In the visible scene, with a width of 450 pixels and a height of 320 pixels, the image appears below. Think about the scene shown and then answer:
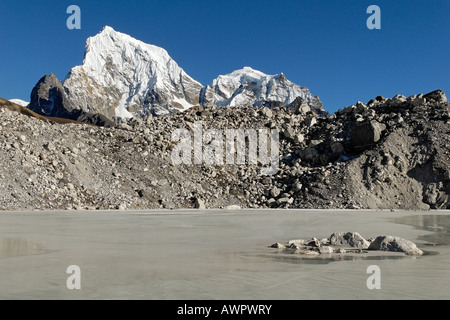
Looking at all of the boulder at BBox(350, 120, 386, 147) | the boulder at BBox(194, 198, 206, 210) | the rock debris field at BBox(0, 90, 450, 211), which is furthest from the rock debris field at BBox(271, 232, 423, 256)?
the boulder at BBox(350, 120, 386, 147)

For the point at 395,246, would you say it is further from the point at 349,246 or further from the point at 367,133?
the point at 367,133

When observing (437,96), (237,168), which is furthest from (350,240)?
(437,96)

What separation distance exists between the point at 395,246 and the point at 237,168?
28.2 meters

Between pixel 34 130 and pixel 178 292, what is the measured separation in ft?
107

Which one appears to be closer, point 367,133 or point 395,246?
point 395,246

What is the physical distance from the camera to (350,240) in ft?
39.0

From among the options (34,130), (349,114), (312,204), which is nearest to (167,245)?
(312,204)

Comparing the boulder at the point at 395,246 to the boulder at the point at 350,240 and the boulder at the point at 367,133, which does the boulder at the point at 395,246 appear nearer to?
the boulder at the point at 350,240

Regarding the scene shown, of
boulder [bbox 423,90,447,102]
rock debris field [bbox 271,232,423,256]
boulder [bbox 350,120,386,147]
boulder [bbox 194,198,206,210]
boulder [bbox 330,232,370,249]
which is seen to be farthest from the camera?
boulder [bbox 423,90,447,102]

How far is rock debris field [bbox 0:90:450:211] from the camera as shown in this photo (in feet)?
99.1

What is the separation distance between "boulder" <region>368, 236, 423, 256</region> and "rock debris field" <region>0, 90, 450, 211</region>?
847 inches

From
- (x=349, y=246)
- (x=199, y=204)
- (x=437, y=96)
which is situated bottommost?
(x=349, y=246)

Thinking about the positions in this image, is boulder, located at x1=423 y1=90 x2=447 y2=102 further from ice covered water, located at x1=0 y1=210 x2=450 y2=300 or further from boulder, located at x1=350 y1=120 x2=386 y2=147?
ice covered water, located at x1=0 y1=210 x2=450 y2=300
